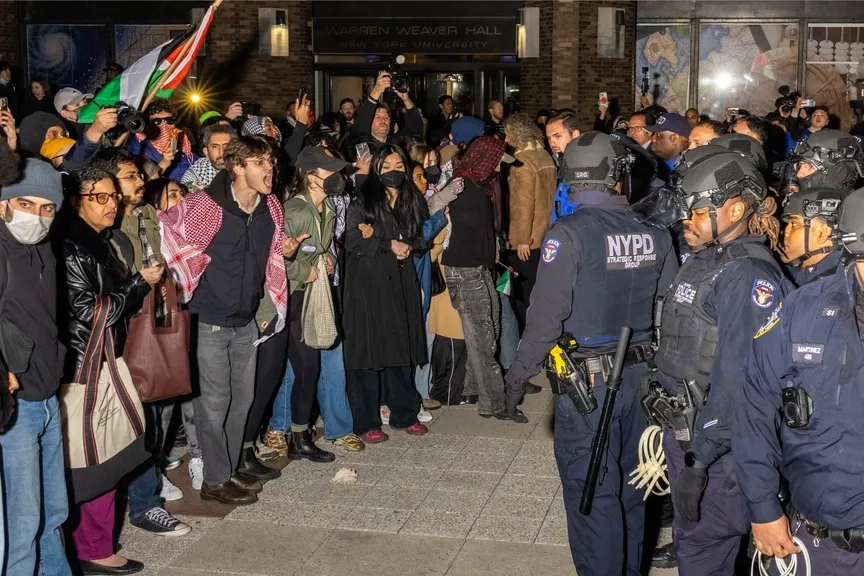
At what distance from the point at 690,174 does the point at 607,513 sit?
164 cm

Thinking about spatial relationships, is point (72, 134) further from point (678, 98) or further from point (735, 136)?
point (678, 98)

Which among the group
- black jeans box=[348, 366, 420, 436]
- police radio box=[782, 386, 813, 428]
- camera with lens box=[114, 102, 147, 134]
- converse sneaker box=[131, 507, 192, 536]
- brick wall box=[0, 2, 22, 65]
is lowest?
converse sneaker box=[131, 507, 192, 536]

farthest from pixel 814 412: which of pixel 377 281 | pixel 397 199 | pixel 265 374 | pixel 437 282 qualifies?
pixel 437 282

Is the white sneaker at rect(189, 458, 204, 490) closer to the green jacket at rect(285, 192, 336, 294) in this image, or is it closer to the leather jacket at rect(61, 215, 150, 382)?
the green jacket at rect(285, 192, 336, 294)

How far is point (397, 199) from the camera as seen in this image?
8078 millimetres

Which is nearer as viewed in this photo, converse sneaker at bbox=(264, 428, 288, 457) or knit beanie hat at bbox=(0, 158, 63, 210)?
knit beanie hat at bbox=(0, 158, 63, 210)

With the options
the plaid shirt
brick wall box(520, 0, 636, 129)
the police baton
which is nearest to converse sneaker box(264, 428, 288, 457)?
the plaid shirt

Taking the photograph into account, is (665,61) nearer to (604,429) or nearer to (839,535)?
(604,429)

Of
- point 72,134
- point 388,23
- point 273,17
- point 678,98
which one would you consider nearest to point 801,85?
point 678,98

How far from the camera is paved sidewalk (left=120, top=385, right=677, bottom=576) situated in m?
5.81

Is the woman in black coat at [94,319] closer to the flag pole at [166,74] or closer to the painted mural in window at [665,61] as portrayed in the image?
the flag pole at [166,74]

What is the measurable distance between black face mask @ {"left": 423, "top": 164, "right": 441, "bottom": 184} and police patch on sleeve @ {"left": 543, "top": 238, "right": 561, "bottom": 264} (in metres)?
3.79

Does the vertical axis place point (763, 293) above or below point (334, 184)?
below

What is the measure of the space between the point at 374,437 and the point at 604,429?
330 cm
